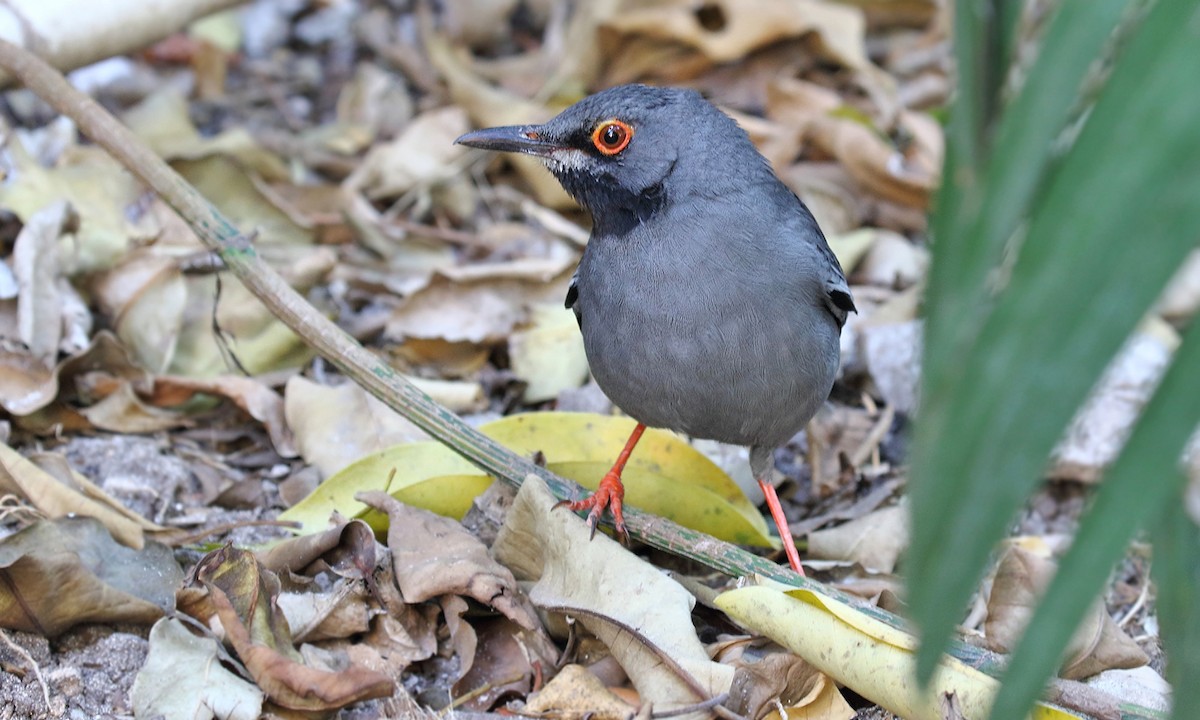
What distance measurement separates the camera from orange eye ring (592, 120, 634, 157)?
4383 millimetres

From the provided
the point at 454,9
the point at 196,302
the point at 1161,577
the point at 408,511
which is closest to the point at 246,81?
the point at 454,9

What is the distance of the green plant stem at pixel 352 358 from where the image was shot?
3.95 m

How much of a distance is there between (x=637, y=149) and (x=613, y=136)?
0.10 meters

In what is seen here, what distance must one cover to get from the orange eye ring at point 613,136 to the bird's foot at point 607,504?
120 cm

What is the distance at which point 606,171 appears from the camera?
4.40 meters

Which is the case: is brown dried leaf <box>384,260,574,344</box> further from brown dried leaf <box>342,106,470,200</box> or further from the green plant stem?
the green plant stem

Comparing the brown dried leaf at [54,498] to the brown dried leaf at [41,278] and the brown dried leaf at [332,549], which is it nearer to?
the brown dried leaf at [332,549]

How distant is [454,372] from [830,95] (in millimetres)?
3262

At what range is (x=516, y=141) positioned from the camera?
177 inches

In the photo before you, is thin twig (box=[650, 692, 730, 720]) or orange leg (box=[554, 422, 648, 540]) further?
orange leg (box=[554, 422, 648, 540])

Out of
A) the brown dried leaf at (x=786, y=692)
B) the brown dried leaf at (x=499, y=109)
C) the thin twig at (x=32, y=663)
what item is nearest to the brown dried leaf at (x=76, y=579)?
the thin twig at (x=32, y=663)

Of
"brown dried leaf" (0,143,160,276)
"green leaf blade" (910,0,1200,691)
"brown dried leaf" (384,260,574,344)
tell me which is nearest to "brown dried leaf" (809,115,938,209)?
"brown dried leaf" (384,260,574,344)

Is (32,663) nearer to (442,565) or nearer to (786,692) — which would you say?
(442,565)

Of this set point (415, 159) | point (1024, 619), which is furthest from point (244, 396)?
point (1024, 619)
